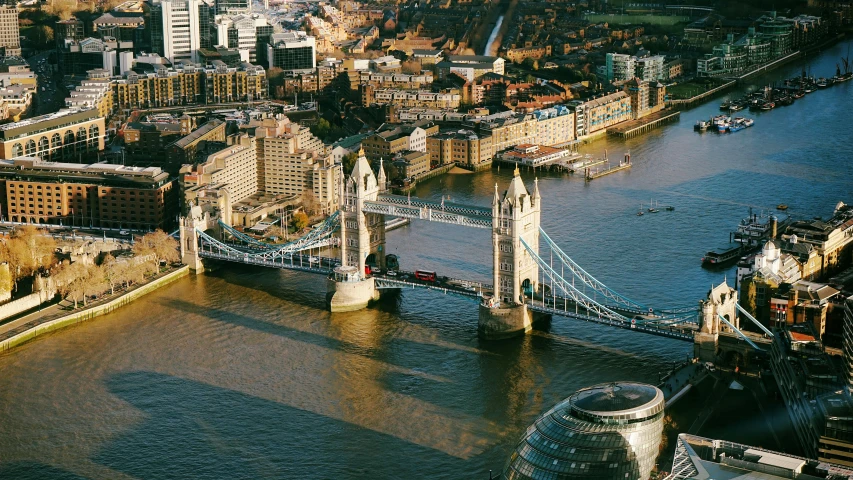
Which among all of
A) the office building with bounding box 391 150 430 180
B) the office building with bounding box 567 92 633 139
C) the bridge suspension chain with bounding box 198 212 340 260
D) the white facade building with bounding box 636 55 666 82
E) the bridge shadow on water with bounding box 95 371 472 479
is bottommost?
the bridge shadow on water with bounding box 95 371 472 479

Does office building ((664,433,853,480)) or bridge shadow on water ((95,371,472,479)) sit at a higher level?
office building ((664,433,853,480))

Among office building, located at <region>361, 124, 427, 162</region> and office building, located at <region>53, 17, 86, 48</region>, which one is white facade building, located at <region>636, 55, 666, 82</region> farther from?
office building, located at <region>53, 17, 86, 48</region>

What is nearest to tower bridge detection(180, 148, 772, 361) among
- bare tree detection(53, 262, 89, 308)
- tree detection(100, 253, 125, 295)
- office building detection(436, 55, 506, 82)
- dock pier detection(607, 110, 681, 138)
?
tree detection(100, 253, 125, 295)

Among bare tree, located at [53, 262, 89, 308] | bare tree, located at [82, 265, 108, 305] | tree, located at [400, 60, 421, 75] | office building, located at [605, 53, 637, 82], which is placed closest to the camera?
bare tree, located at [53, 262, 89, 308]

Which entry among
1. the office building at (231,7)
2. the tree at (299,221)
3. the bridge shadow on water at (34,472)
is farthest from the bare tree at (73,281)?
the office building at (231,7)

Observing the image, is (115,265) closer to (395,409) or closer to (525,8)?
(395,409)

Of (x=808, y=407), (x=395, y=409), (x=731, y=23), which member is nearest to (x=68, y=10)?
(x=731, y=23)

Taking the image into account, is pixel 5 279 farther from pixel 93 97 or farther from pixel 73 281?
pixel 93 97
